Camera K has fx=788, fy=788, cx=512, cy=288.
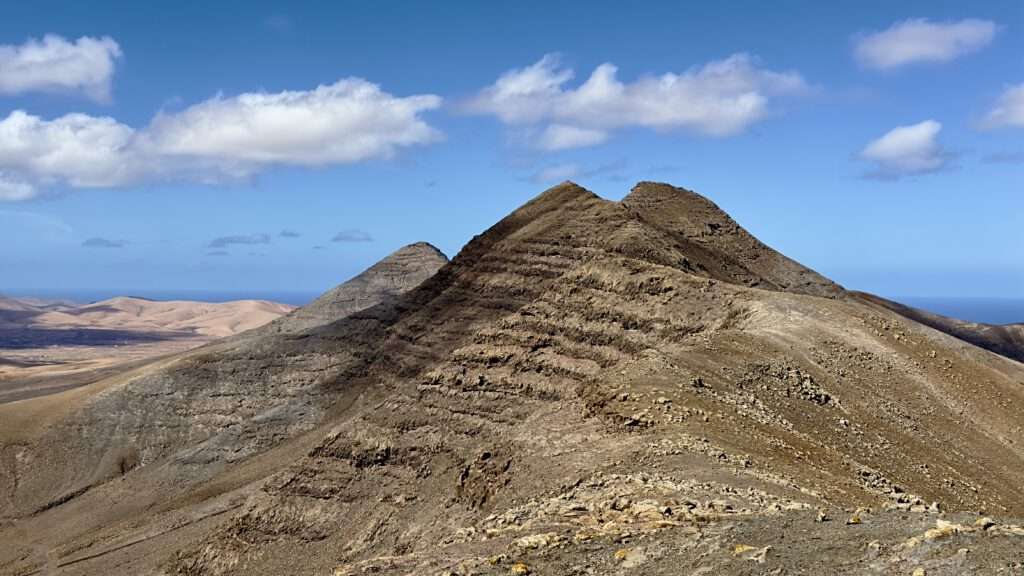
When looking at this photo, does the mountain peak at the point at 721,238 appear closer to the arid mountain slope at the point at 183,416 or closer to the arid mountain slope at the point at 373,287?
the arid mountain slope at the point at 183,416

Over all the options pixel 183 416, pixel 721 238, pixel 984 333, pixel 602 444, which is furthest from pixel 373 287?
pixel 984 333

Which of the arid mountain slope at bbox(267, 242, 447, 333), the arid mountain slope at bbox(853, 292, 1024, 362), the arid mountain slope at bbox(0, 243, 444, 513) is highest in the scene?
the arid mountain slope at bbox(267, 242, 447, 333)

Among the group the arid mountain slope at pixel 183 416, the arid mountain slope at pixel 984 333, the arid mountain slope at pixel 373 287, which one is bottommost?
the arid mountain slope at pixel 183 416

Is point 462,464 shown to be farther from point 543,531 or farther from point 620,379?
point 543,531

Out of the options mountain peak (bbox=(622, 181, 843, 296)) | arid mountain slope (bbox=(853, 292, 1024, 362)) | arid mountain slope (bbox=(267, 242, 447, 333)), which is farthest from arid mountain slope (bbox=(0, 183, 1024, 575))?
arid mountain slope (bbox=(853, 292, 1024, 362))

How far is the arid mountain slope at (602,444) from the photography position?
16.4 metres

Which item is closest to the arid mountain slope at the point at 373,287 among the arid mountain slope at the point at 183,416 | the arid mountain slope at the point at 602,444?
the arid mountain slope at the point at 183,416

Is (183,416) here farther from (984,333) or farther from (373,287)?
(984,333)

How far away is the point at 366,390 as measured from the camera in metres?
67.4

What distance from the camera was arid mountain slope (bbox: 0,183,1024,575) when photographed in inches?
646

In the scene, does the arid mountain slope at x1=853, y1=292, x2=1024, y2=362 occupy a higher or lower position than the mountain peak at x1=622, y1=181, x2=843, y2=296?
lower

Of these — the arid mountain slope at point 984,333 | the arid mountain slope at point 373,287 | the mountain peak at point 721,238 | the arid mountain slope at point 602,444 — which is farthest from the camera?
the arid mountain slope at point 984,333

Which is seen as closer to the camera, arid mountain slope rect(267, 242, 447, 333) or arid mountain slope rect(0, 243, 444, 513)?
arid mountain slope rect(0, 243, 444, 513)

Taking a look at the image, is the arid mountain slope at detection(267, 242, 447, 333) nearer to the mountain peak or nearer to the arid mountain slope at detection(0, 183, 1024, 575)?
the arid mountain slope at detection(0, 183, 1024, 575)
